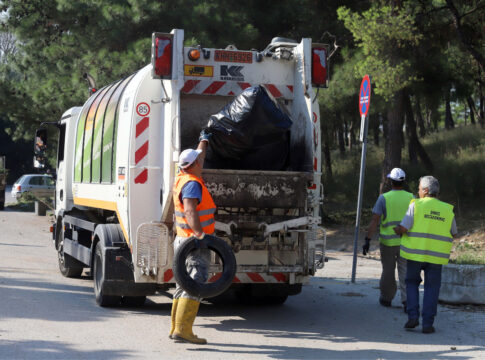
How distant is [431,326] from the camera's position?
280 inches

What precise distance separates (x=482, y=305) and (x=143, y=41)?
11852mm

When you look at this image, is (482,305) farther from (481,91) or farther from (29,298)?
(481,91)

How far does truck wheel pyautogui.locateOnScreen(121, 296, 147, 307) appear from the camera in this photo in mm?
8203

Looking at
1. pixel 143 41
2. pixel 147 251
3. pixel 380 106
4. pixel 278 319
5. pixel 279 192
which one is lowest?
pixel 278 319

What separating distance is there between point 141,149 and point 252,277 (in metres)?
1.77

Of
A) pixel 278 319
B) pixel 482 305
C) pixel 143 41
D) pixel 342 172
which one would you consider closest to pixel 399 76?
pixel 143 41

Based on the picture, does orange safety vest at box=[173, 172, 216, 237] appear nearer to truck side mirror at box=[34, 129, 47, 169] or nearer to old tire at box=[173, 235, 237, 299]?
old tire at box=[173, 235, 237, 299]

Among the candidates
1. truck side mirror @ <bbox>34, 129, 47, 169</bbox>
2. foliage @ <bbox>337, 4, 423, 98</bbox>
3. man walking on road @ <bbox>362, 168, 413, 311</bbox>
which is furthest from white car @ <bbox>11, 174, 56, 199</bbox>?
man walking on road @ <bbox>362, 168, 413, 311</bbox>

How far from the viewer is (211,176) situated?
6.97 m

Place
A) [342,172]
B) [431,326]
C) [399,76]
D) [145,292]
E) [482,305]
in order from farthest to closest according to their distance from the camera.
Answer: [342,172] < [399,76] < [482,305] < [145,292] < [431,326]

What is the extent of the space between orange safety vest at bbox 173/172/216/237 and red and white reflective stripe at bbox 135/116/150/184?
984 mm

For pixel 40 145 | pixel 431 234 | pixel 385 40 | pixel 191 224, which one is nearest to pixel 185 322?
pixel 191 224

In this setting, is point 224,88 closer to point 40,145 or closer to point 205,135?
point 205,135

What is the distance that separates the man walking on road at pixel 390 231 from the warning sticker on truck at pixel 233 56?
2.32m
